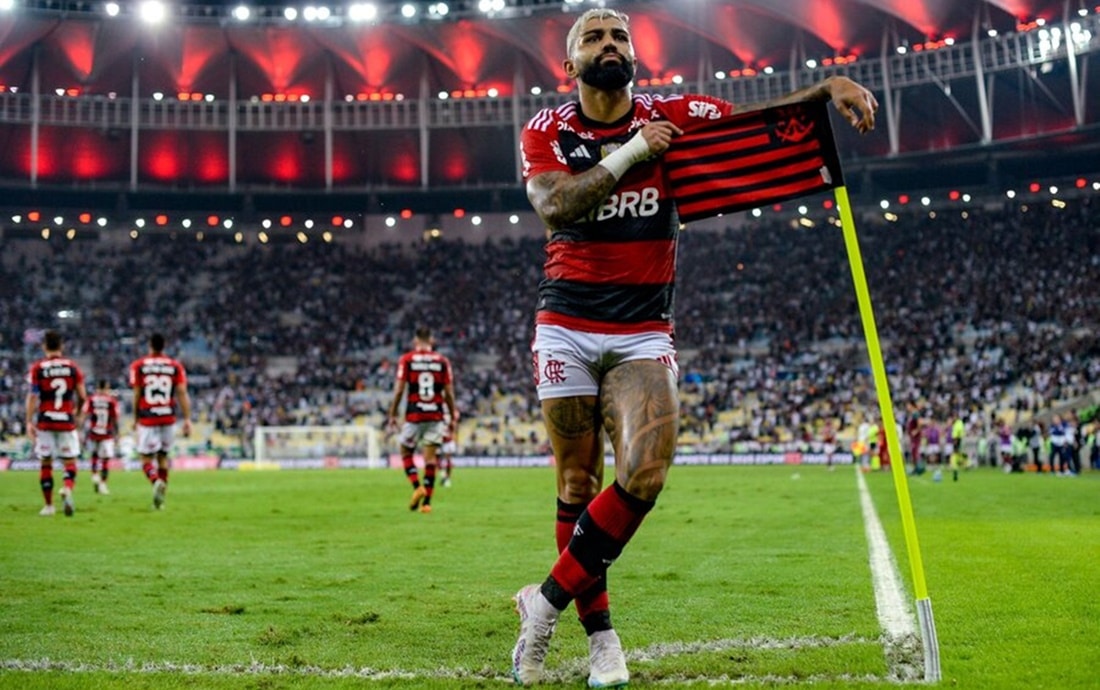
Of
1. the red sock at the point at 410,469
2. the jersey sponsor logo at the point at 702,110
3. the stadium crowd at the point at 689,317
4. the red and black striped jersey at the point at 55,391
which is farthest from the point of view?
the stadium crowd at the point at 689,317

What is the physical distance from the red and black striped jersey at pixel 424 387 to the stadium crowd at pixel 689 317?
90.3 ft

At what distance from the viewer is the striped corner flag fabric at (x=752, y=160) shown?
4941 mm

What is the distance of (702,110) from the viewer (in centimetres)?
508

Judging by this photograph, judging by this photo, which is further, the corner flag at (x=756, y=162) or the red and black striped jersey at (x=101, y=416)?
the red and black striped jersey at (x=101, y=416)

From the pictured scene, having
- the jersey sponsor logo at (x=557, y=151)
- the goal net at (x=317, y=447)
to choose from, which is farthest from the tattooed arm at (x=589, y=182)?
the goal net at (x=317, y=447)

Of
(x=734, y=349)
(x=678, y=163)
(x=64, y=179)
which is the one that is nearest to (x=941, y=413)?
(x=734, y=349)

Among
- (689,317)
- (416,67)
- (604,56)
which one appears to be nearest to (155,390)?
(604,56)

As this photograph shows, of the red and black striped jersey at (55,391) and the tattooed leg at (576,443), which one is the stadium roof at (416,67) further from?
the tattooed leg at (576,443)

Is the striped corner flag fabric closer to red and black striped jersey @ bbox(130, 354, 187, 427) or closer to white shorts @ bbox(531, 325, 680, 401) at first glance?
white shorts @ bbox(531, 325, 680, 401)

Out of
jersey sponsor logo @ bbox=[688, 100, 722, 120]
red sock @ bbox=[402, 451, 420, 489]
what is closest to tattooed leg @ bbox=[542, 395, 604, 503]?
jersey sponsor logo @ bbox=[688, 100, 722, 120]

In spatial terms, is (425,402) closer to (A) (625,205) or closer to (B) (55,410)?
(B) (55,410)

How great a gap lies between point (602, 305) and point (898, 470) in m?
1.42

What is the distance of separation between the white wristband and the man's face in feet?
1.21

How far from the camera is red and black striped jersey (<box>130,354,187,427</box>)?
51.5 ft
